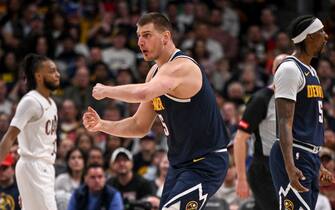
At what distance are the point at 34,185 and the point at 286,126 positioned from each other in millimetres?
2696

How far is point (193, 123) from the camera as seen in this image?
6090 millimetres

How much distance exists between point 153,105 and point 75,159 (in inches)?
174

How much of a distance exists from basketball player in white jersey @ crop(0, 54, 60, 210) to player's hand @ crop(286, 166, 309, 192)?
2.59 metres

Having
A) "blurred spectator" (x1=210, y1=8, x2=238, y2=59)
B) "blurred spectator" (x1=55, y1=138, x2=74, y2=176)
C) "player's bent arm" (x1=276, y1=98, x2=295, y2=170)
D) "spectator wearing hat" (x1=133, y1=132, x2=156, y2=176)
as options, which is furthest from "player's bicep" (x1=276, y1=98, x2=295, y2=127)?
"blurred spectator" (x1=210, y1=8, x2=238, y2=59)

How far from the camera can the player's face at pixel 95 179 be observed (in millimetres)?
10000

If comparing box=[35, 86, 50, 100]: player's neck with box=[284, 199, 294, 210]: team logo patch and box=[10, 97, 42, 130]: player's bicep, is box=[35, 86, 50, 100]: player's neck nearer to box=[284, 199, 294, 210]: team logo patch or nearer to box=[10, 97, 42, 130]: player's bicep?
box=[10, 97, 42, 130]: player's bicep

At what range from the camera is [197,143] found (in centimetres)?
612

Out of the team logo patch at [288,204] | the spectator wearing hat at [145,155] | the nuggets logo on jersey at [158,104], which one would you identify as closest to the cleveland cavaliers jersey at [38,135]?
the nuggets logo on jersey at [158,104]

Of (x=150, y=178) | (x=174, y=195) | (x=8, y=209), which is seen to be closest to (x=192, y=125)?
(x=174, y=195)

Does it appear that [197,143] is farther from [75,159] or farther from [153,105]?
[75,159]

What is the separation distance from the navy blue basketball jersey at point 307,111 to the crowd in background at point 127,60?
392 cm

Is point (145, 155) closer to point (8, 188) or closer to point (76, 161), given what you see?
point (76, 161)

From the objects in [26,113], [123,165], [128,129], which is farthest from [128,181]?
[128,129]

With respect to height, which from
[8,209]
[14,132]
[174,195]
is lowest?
[8,209]
